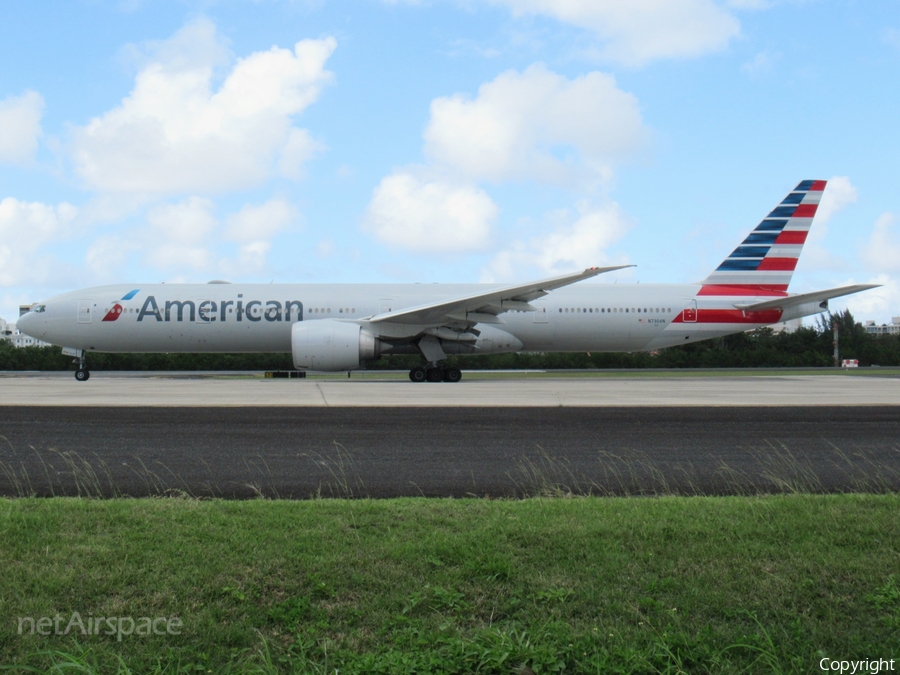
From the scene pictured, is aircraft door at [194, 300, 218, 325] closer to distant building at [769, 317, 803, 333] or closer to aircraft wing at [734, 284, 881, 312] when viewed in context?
aircraft wing at [734, 284, 881, 312]

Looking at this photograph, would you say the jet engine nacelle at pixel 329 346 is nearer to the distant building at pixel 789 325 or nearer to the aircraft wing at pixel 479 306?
the aircraft wing at pixel 479 306

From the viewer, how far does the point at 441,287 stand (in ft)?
82.7

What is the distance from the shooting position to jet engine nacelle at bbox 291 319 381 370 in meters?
21.2

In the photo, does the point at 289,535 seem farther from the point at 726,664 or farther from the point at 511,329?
the point at 511,329

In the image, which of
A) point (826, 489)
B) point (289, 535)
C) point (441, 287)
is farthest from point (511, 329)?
point (289, 535)

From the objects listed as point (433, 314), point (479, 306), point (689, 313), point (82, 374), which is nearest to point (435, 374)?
point (433, 314)

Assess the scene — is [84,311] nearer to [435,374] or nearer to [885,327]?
[435,374]

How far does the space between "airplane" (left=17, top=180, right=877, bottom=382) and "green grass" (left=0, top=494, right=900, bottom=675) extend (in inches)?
633

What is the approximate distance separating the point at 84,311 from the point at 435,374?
471 inches

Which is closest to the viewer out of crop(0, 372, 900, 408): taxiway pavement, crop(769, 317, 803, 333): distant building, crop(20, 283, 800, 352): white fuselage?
crop(0, 372, 900, 408): taxiway pavement

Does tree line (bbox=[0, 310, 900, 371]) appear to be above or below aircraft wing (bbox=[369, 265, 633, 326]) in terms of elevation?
below

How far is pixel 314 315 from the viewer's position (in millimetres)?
23953

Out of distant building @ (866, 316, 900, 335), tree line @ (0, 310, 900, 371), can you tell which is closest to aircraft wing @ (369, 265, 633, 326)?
tree line @ (0, 310, 900, 371)

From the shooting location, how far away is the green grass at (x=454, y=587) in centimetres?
363
